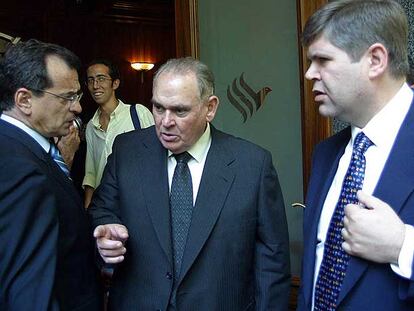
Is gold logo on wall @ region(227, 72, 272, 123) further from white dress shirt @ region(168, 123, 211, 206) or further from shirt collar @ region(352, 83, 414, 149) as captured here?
shirt collar @ region(352, 83, 414, 149)

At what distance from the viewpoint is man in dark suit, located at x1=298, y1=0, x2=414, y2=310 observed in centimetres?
136

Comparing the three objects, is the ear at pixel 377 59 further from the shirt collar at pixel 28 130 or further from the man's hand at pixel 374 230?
the shirt collar at pixel 28 130

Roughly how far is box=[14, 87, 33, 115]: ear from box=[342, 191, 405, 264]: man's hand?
1169 mm

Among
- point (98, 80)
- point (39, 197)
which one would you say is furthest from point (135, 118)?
point (39, 197)

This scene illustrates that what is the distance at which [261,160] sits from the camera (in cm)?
216

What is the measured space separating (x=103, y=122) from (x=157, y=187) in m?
1.82

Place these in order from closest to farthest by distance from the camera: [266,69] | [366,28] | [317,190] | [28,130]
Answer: [366,28]
[317,190]
[28,130]
[266,69]

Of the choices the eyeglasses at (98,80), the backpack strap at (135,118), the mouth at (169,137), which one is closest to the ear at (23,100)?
the mouth at (169,137)

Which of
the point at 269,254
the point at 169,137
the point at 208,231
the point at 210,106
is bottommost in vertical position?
the point at 269,254

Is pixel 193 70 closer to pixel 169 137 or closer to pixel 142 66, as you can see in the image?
pixel 169 137

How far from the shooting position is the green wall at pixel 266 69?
310cm

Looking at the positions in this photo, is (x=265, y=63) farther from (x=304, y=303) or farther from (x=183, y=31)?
(x=304, y=303)

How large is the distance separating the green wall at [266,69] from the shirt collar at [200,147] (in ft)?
3.29

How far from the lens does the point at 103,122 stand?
3783 mm
